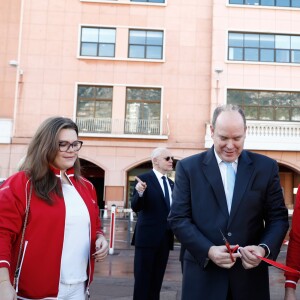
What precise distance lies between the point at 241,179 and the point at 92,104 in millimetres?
20434

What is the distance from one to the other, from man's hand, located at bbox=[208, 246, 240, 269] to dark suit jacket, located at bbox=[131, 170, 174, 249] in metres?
2.55

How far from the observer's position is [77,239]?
261cm

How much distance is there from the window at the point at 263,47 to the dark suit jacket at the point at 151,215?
19.4m

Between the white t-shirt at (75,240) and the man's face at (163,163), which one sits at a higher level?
the man's face at (163,163)

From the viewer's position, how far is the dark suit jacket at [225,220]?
2379mm

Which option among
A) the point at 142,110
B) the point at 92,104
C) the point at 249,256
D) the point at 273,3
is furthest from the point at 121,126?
the point at 249,256

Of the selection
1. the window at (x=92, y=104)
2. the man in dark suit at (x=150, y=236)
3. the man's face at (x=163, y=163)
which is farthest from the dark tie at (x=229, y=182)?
the window at (x=92, y=104)

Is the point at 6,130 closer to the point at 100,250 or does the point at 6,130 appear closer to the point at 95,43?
the point at 95,43

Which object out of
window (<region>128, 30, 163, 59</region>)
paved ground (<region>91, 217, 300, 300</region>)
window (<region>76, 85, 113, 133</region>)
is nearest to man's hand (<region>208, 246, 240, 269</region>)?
paved ground (<region>91, 217, 300, 300</region>)

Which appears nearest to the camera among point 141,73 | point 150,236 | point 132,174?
point 150,236

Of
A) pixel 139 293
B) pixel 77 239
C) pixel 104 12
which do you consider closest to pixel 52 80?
pixel 104 12

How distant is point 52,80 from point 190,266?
21.3 m

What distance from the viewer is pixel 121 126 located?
21844 mm

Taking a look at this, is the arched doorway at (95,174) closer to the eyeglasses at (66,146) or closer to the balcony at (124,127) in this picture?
the balcony at (124,127)
